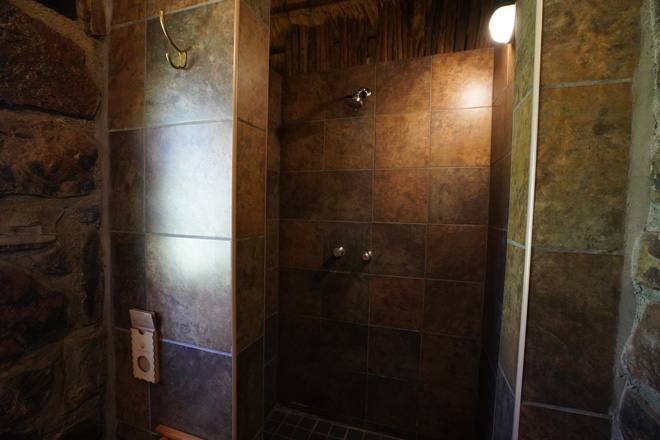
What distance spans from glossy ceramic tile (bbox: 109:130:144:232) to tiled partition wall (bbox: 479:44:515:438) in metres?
1.25

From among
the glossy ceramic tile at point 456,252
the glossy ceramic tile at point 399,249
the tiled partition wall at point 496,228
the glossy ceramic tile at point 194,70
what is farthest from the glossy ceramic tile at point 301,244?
the glossy ceramic tile at point 194,70

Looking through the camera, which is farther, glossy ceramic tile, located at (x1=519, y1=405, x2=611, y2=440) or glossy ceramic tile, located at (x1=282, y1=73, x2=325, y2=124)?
glossy ceramic tile, located at (x1=282, y1=73, x2=325, y2=124)

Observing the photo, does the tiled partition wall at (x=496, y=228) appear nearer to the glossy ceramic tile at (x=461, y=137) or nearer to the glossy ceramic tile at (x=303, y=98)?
the glossy ceramic tile at (x=461, y=137)

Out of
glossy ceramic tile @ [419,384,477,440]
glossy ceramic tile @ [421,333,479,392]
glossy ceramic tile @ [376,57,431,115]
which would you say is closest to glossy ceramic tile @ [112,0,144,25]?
glossy ceramic tile @ [376,57,431,115]

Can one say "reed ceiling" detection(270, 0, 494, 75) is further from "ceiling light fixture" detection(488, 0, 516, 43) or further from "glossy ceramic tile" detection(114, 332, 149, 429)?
"glossy ceramic tile" detection(114, 332, 149, 429)

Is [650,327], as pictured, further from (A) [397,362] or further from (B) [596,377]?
(A) [397,362]

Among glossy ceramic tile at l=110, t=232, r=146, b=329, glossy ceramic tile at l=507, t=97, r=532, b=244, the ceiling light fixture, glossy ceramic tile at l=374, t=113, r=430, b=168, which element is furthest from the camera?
glossy ceramic tile at l=374, t=113, r=430, b=168

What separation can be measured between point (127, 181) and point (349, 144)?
1103 millimetres

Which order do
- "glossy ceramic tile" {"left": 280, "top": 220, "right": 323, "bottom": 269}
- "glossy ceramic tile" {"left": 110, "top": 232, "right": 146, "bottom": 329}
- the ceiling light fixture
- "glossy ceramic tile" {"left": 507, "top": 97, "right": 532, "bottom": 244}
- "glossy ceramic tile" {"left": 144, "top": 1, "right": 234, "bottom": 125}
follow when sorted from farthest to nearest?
"glossy ceramic tile" {"left": 280, "top": 220, "right": 323, "bottom": 269}, the ceiling light fixture, "glossy ceramic tile" {"left": 110, "top": 232, "right": 146, "bottom": 329}, "glossy ceramic tile" {"left": 144, "top": 1, "right": 234, "bottom": 125}, "glossy ceramic tile" {"left": 507, "top": 97, "right": 532, "bottom": 244}

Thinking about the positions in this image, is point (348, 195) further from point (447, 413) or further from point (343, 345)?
point (447, 413)

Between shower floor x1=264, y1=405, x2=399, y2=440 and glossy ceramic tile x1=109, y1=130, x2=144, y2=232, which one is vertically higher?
glossy ceramic tile x1=109, y1=130, x2=144, y2=232

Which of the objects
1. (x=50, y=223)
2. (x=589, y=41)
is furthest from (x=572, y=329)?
(x=50, y=223)

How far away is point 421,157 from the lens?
4.63ft

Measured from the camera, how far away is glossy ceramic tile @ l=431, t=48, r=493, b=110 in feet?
4.27
